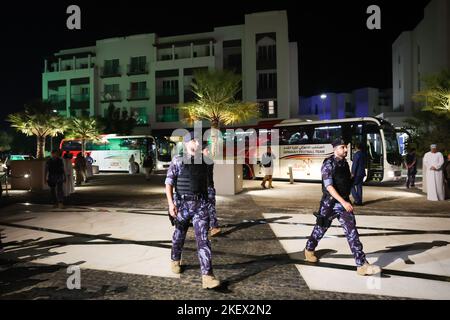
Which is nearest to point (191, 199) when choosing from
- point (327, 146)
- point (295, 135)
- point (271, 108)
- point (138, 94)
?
point (327, 146)

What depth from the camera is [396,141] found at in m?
17.9

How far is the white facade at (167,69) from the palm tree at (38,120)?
16.8 m

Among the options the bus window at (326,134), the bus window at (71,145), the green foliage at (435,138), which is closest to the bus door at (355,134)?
the bus window at (326,134)

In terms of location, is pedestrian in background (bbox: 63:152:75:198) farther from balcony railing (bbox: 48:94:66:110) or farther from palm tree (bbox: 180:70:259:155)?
balcony railing (bbox: 48:94:66:110)

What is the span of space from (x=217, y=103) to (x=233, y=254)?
14163 millimetres

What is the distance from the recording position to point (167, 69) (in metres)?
45.3

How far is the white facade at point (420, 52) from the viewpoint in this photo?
31812 mm

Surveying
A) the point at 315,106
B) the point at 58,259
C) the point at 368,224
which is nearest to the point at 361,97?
the point at 315,106

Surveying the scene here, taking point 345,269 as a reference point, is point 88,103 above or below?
above

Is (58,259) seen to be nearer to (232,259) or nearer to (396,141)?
(232,259)

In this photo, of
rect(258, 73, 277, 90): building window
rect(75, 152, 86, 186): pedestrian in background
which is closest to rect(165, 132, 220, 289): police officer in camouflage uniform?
rect(75, 152, 86, 186): pedestrian in background

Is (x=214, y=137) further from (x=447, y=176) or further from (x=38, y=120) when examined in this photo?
(x=38, y=120)

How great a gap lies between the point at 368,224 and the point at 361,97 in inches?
2373
